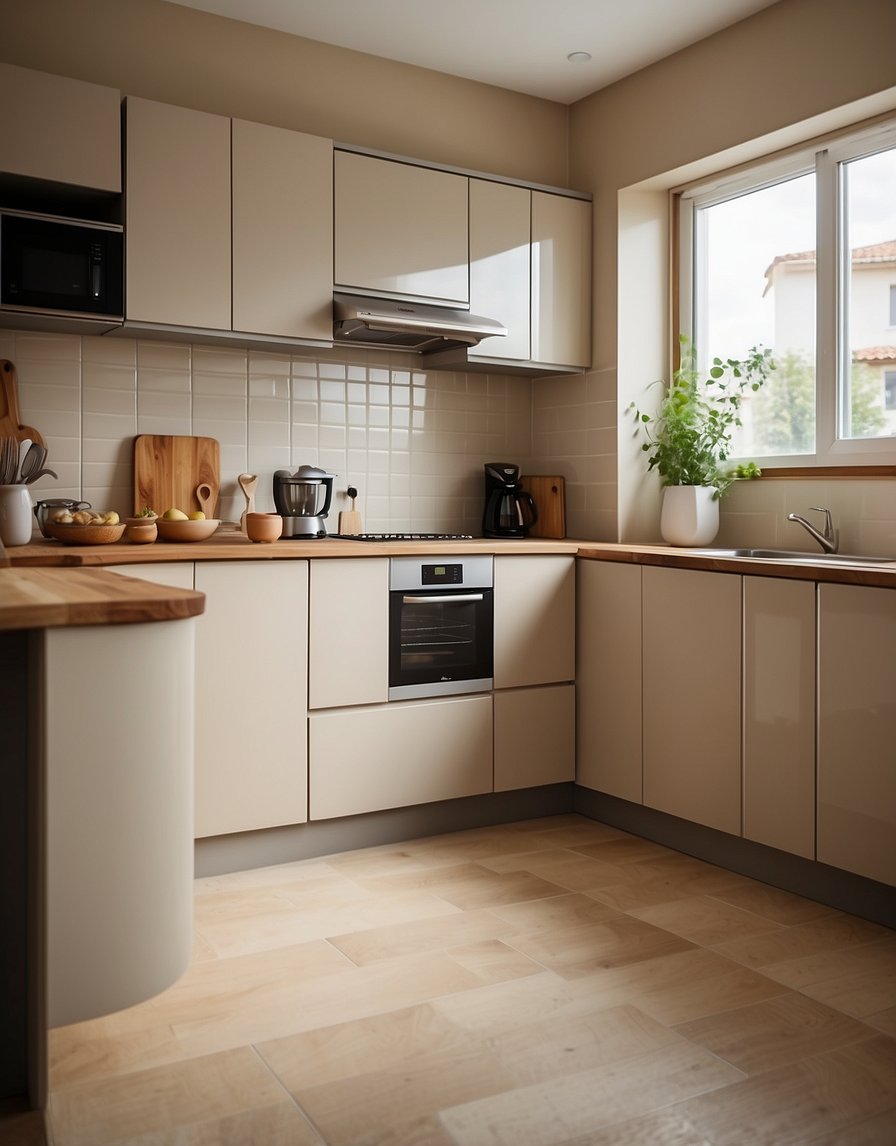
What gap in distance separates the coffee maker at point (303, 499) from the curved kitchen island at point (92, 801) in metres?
1.85

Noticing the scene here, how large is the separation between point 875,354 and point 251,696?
221cm

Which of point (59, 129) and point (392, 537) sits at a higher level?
point (59, 129)

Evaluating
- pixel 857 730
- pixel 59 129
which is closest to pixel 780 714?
pixel 857 730

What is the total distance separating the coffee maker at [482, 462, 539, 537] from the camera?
13.4 ft

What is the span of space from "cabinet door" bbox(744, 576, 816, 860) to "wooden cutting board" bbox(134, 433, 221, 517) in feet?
5.88

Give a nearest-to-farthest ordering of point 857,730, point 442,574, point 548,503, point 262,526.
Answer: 1. point 857,730
2. point 262,526
3. point 442,574
4. point 548,503

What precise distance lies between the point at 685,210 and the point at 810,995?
2909 millimetres

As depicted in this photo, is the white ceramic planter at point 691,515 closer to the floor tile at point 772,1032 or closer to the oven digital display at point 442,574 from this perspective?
the oven digital display at point 442,574

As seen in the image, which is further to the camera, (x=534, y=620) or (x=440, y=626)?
(x=534, y=620)

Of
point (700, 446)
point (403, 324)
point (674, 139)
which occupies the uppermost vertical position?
point (674, 139)

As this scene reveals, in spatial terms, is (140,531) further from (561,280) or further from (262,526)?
(561,280)

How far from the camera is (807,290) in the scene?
359 cm

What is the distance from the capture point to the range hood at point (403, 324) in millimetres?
3439

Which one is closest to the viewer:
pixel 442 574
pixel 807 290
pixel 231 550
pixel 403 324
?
pixel 231 550
